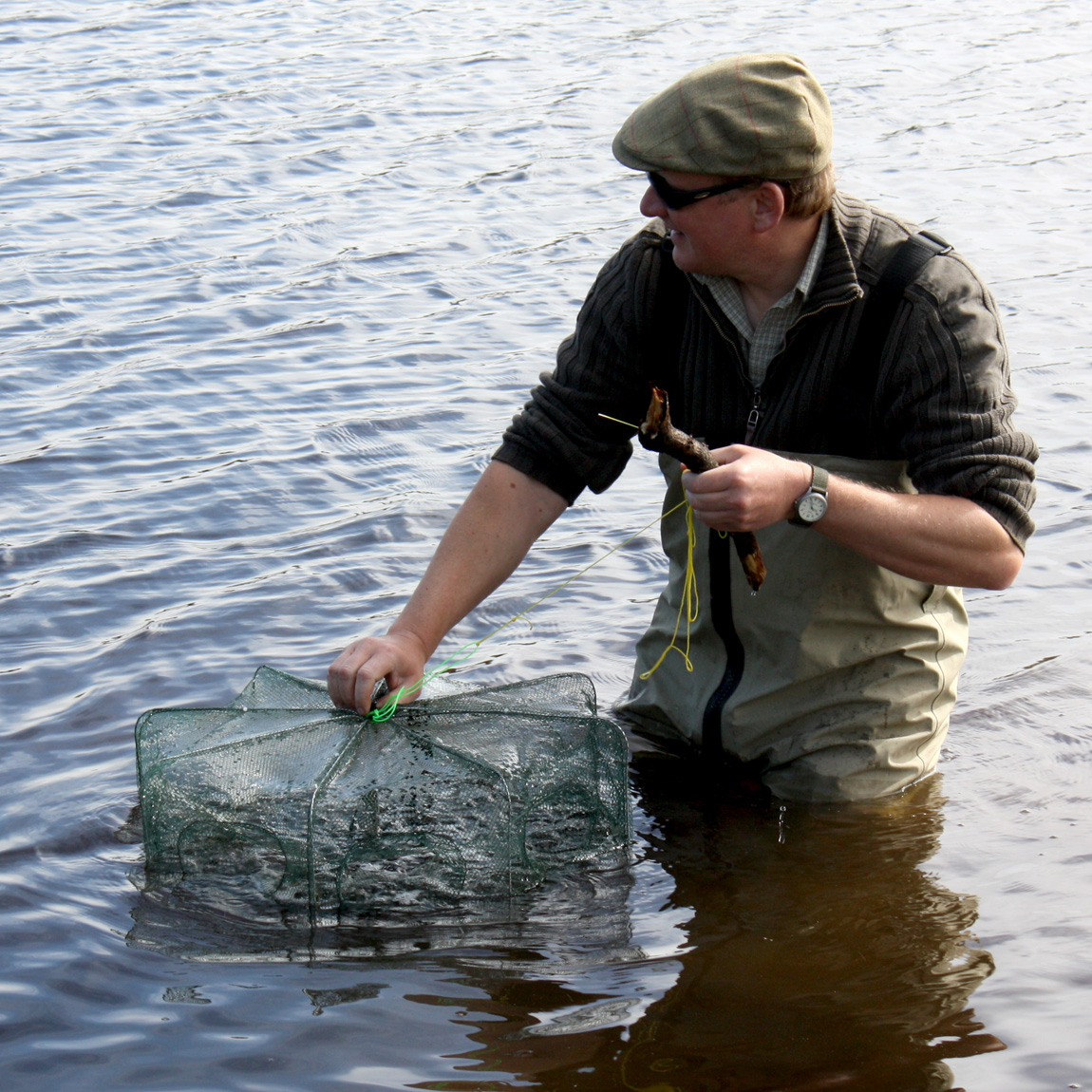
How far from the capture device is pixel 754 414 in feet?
11.5

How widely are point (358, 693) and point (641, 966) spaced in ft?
2.95

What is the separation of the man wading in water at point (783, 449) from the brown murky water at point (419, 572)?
1.14 ft

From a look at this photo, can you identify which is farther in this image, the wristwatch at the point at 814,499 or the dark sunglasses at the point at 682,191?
the dark sunglasses at the point at 682,191

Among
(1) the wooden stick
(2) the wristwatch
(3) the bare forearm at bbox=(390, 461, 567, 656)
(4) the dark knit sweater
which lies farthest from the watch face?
(3) the bare forearm at bbox=(390, 461, 567, 656)

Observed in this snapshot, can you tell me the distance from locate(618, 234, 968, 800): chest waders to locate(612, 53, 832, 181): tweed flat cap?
41 centimetres

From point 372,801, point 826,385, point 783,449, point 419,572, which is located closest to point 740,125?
point 826,385

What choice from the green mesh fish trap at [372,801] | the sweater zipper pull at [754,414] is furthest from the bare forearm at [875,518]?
the green mesh fish trap at [372,801]

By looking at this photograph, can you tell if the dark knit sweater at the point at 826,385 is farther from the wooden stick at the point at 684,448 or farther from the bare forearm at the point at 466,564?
the wooden stick at the point at 684,448

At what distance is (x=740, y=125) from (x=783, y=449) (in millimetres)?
762

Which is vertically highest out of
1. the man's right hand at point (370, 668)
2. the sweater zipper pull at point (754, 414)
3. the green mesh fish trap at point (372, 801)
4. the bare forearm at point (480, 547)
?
the sweater zipper pull at point (754, 414)

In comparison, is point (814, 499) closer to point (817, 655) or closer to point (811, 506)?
point (811, 506)

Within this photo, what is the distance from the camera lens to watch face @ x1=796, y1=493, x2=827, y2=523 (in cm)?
305

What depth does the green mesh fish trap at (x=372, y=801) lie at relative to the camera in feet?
11.0

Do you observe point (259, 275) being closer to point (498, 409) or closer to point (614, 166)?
point (498, 409)
